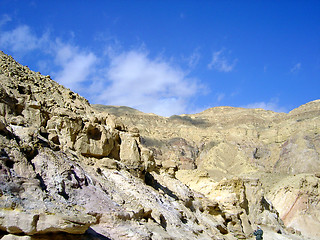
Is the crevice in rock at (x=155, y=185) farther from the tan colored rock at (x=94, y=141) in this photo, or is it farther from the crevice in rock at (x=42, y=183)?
the crevice in rock at (x=42, y=183)

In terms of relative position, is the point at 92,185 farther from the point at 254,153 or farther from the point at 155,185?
the point at 254,153

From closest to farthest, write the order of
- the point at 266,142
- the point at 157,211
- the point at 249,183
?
1. the point at 157,211
2. the point at 249,183
3. the point at 266,142

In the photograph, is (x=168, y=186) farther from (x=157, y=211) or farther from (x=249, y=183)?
(x=249, y=183)

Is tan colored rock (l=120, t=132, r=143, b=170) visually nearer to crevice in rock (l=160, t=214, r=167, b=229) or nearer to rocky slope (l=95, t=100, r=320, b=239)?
crevice in rock (l=160, t=214, r=167, b=229)

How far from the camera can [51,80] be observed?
2525 centimetres

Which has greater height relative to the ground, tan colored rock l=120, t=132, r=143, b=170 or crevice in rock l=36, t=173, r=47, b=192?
tan colored rock l=120, t=132, r=143, b=170

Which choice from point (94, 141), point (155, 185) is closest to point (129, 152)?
point (94, 141)

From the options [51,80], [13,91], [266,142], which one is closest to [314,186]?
[51,80]

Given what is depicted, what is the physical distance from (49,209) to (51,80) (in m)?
15.7

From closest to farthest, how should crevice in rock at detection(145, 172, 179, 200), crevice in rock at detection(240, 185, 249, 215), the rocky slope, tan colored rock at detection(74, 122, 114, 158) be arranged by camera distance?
tan colored rock at detection(74, 122, 114, 158) → crevice in rock at detection(145, 172, 179, 200) → crevice in rock at detection(240, 185, 249, 215) → the rocky slope

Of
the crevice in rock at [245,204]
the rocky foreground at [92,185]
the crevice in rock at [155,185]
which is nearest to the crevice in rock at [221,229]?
the rocky foreground at [92,185]

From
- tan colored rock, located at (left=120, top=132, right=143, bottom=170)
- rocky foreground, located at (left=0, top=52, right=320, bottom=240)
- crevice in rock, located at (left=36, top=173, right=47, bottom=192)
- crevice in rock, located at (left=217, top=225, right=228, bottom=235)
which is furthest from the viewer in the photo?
crevice in rock, located at (left=217, top=225, right=228, bottom=235)

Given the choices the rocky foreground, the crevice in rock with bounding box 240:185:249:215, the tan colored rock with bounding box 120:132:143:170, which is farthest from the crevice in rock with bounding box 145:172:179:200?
the crevice in rock with bounding box 240:185:249:215

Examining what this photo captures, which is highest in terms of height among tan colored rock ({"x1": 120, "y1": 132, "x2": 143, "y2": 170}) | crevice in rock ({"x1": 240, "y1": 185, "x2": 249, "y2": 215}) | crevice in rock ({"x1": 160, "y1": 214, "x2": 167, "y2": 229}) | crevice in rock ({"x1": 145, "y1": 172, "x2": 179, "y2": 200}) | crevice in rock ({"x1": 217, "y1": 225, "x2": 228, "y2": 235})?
tan colored rock ({"x1": 120, "y1": 132, "x2": 143, "y2": 170})
